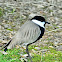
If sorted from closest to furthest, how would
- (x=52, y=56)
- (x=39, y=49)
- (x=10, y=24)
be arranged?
(x=52, y=56) < (x=39, y=49) < (x=10, y=24)

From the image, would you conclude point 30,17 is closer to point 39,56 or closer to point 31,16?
point 31,16

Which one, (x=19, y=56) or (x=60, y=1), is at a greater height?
(x=60, y=1)

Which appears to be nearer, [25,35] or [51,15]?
[25,35]

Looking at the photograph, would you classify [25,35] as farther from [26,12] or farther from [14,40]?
[26,12]

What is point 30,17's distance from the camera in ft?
29.1

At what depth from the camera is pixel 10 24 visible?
8.06 metres

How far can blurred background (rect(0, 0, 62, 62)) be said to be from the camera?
5.40 m

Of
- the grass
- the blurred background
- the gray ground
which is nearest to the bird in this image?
the grass

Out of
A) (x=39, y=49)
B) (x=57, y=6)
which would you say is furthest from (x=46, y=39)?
(x=57, y=6)

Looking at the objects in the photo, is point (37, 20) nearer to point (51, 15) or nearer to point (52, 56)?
point (52, 56)

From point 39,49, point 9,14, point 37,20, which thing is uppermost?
point 37,20

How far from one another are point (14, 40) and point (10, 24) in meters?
3.46

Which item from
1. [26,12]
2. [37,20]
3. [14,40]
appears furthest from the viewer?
[26,12]

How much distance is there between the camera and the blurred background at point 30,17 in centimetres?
540
